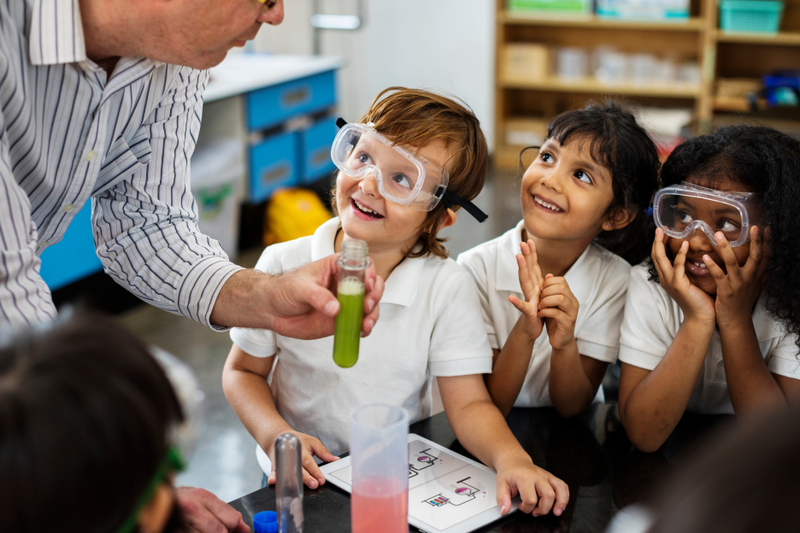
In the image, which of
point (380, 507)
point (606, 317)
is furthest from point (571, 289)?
point (380, 507)

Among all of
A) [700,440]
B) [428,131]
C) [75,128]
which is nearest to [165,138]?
[75,128]

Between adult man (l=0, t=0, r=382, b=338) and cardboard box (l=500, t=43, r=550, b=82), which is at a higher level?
adult man (l=0, t=0, r=382, b=338)

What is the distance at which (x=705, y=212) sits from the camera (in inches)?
55.1

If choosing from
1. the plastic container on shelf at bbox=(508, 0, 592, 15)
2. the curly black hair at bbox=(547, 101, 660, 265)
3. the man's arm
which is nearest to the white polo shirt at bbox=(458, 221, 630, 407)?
the curly black hair at bbox=(547, 101, 660, 265)

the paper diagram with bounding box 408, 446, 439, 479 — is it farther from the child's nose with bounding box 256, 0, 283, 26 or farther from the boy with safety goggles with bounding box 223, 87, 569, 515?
the child's nose with bounding box 256, 0, 283, 26

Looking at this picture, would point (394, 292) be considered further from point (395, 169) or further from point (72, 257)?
point (72, 257)

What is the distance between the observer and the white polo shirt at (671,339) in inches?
55.4

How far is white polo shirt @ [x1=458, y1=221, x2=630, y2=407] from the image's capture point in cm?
155

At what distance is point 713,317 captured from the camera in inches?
54.2

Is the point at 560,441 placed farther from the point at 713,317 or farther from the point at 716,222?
the point at 716,222

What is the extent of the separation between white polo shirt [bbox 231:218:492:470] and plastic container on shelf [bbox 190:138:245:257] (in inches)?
97.1

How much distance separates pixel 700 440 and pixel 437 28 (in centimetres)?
521

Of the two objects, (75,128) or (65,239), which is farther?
(65,239)

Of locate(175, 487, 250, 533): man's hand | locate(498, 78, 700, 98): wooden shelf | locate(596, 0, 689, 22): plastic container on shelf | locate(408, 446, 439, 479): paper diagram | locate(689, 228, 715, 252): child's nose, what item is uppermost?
locate(596, 0, 689, 22): plastic container on shelf
